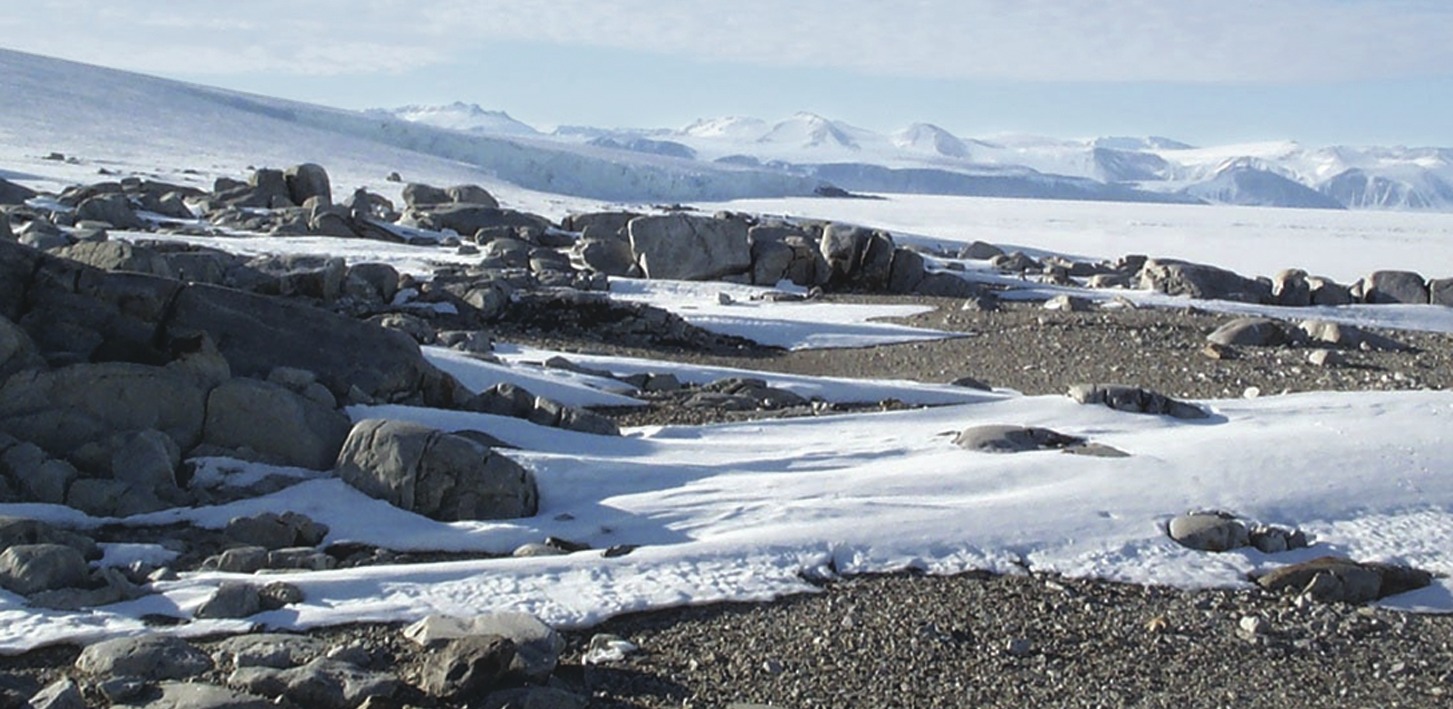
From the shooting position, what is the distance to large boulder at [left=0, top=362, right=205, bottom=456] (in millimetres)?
6340

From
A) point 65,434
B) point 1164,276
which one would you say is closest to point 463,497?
point 65,434

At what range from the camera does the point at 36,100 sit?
48.2 meters

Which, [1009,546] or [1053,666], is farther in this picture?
[1009,546]

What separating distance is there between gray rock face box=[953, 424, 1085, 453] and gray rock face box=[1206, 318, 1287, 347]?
24.2ft

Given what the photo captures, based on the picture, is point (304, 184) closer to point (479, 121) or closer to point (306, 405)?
point (306, 405)

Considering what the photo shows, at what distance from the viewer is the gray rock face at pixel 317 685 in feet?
13.5

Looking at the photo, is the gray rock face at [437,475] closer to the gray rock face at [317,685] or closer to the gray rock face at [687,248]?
the gray rock face at [317,685]

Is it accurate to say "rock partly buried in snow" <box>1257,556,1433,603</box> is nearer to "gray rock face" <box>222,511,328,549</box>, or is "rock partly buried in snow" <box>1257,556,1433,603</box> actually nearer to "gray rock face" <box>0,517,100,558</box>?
"gray rock face" <box>222,511,328,549</box>

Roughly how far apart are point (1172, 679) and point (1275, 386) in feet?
25.5

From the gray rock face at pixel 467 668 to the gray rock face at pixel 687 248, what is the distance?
1665 centimetres

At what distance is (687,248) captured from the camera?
2103 cm

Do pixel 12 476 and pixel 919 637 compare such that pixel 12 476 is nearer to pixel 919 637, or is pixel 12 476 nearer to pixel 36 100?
pixel 919 637

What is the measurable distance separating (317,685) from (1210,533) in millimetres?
3818

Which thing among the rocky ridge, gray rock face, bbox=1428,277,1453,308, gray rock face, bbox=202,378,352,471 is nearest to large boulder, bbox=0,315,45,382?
the rocky ridge
